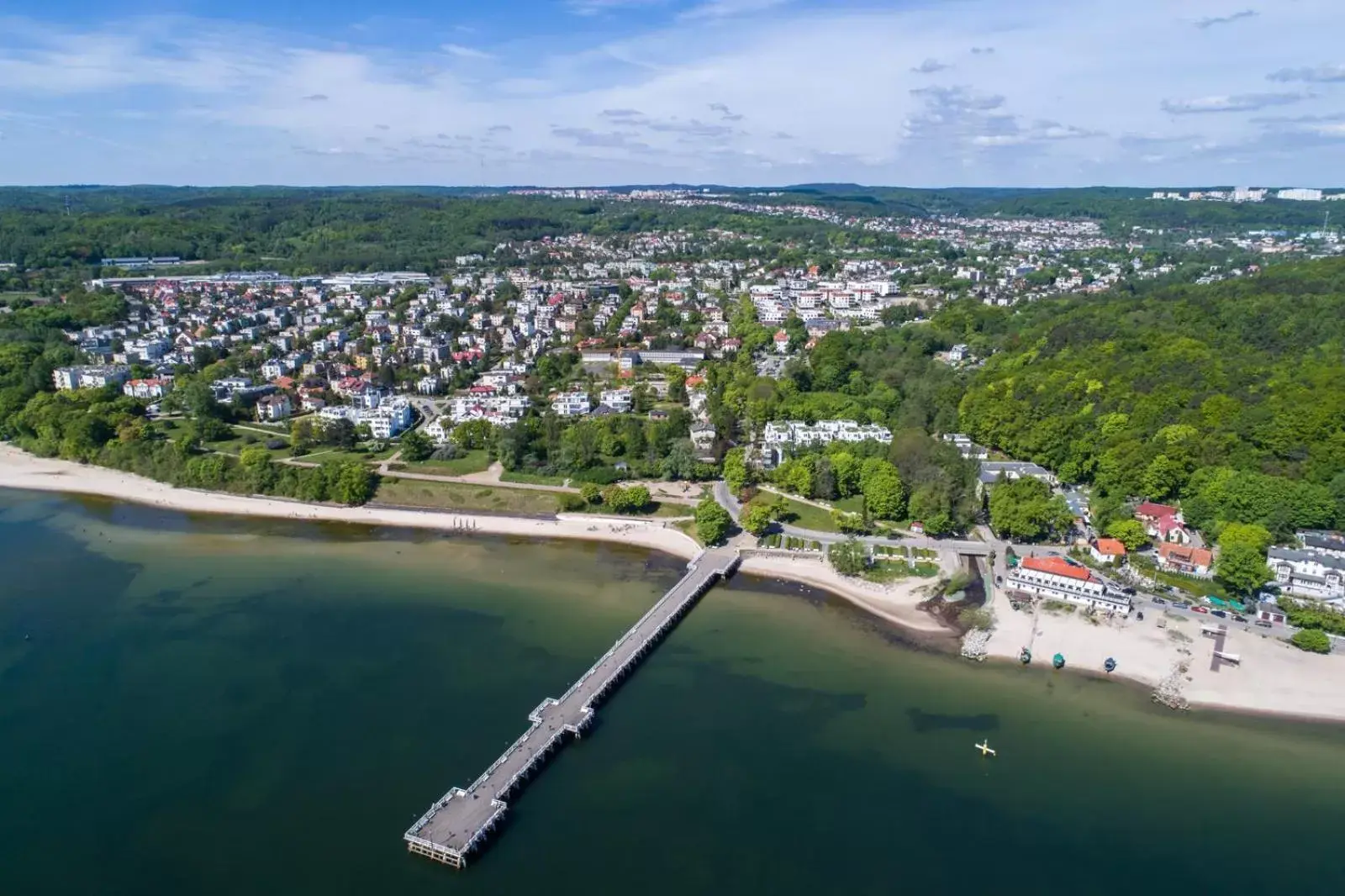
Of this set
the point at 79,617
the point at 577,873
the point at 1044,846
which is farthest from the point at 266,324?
the point at 1044,846

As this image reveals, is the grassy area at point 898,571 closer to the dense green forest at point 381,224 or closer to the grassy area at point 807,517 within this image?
the grassy area at point 807,517

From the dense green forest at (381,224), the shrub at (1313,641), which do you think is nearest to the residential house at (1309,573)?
the shrub at (1313,641)

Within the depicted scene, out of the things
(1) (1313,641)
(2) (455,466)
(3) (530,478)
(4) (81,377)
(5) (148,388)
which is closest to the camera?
(1) (1313,641)

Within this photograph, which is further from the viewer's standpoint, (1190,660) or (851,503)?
(851,503)

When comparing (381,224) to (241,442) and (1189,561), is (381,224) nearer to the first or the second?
(241,442)

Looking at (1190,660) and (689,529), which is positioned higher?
(689,529)

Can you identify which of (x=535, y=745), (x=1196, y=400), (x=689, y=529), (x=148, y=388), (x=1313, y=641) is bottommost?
(x=535, y=745)

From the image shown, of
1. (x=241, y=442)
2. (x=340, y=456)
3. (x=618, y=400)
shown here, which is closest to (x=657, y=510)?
(x=618, y=400)
